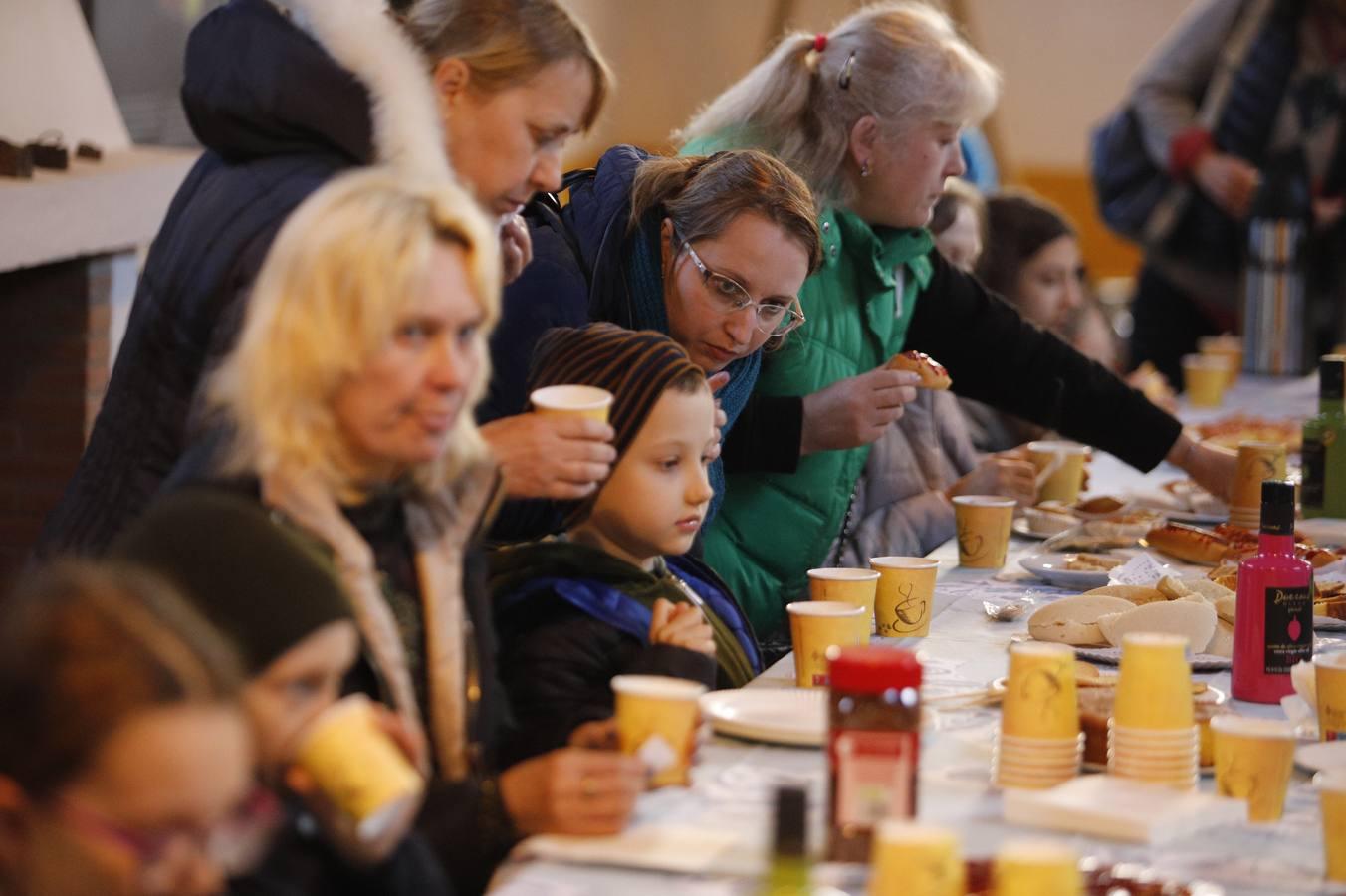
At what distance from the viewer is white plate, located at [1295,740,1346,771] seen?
182 cm

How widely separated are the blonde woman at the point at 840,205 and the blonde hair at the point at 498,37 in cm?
102

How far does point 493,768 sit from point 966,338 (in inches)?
82.5

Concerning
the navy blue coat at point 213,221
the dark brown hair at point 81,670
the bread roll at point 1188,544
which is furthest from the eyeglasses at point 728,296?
the dark brown hair at point 81,670

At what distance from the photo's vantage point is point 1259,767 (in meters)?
1.71

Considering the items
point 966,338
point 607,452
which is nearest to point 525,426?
point 607,452

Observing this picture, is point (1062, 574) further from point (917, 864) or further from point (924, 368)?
point (917, 864)

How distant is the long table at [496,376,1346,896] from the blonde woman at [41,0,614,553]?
0.40 m

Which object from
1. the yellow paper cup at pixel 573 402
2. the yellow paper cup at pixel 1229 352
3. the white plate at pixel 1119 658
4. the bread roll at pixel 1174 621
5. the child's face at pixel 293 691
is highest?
the yellow paper cup at pixel 573 402

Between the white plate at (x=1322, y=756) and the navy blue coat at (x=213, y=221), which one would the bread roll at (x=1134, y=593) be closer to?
the white plate at (x=1322, y=756)

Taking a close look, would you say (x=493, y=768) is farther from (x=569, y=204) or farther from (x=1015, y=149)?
(x=1015, y=149)

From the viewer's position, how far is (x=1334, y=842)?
1562 mm

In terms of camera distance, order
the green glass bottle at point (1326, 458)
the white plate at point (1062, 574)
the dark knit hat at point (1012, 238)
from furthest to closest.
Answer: the dark knit hat at point (1012, 238) < the green glass bottle at point (1326, 458) < the white plate at point (1062, 574)

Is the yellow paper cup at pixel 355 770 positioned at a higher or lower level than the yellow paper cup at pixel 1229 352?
higher

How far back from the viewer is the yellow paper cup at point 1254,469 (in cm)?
332
